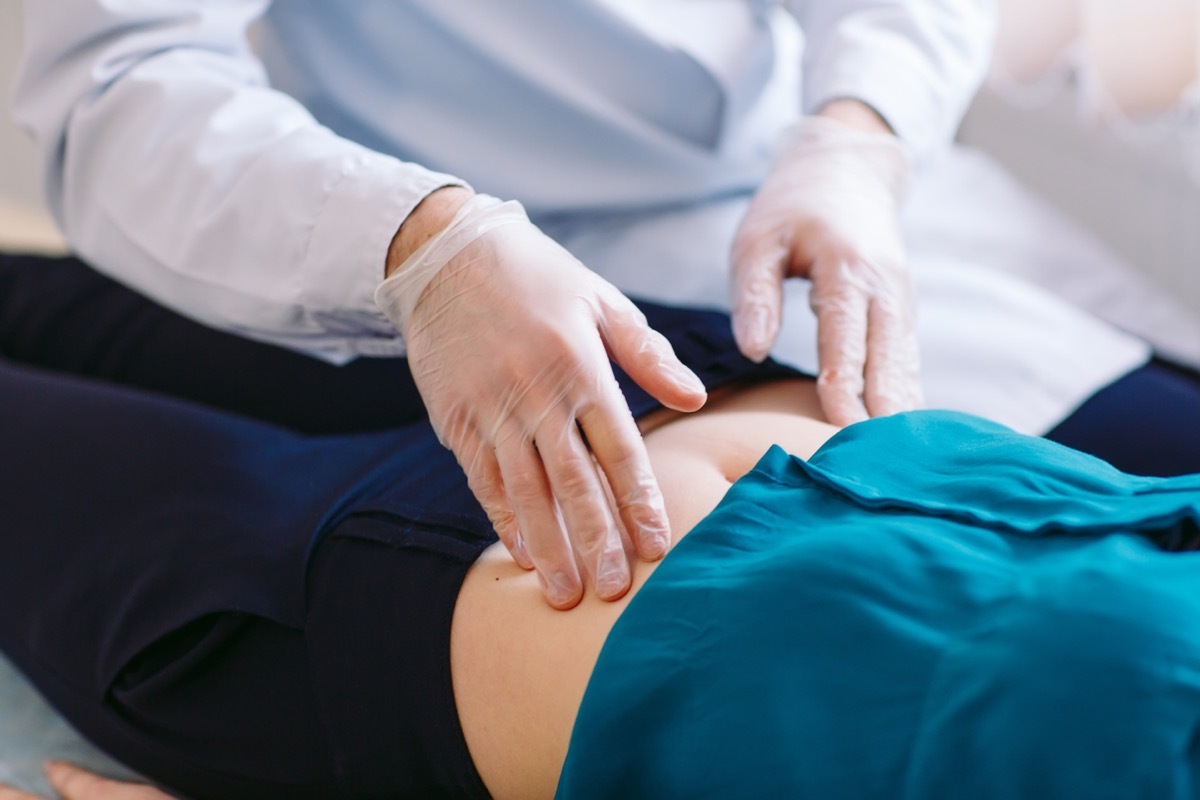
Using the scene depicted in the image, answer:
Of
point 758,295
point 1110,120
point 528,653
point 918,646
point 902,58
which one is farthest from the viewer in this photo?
point 1110,120

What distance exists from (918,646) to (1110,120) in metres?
1.54

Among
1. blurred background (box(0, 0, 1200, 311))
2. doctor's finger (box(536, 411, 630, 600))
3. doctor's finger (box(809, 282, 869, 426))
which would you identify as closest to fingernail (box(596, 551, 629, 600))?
doctor's finger (box(536, 411, 630, 600))

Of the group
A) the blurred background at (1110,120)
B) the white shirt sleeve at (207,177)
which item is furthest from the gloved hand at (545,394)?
the blurred background at (1110,120)

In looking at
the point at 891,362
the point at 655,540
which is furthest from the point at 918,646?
the point at 891,362

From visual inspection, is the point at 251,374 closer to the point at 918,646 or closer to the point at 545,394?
the point at 545,394

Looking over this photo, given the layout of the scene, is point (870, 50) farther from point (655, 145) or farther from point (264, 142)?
point (264, 142)

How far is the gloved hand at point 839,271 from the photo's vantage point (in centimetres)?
86

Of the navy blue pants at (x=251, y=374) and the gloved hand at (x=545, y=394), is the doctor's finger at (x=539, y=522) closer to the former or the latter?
the gloved hand at (x=545, y=394)

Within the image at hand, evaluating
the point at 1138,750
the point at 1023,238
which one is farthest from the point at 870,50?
the point at 1138,750

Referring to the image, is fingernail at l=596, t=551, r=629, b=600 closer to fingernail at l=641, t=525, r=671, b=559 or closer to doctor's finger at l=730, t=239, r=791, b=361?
fingernail at l=641, t=525, r=671, b=559

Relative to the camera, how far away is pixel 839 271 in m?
0.91

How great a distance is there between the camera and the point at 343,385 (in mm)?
988

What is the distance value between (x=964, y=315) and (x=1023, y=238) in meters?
A: 0.46

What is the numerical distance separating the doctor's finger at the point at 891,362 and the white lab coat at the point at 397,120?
0.14m
